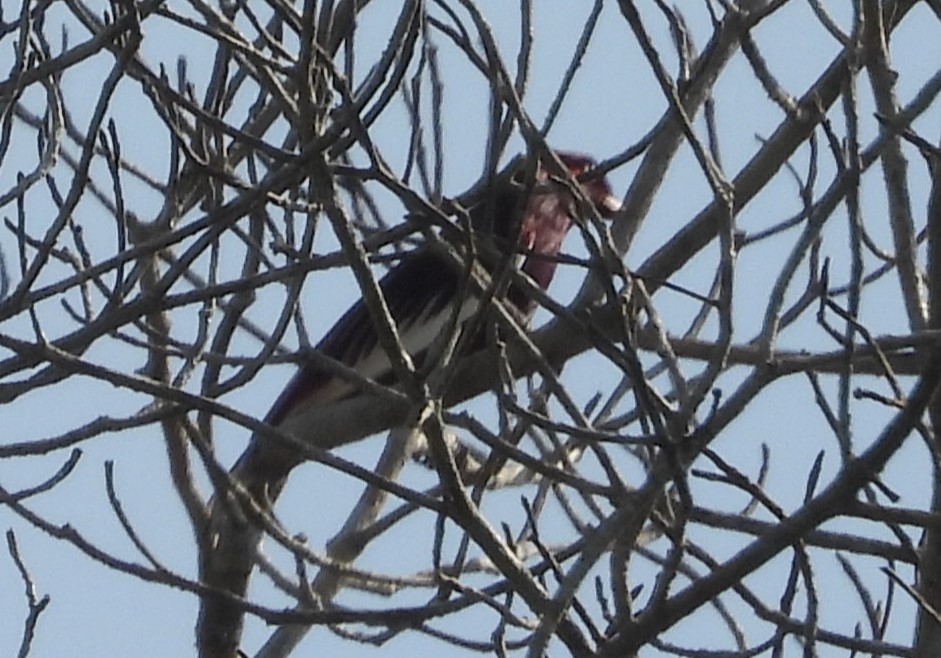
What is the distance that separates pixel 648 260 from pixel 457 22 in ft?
1.85

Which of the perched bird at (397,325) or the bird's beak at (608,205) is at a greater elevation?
the bird's beak at (608,205)

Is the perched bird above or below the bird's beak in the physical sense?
below

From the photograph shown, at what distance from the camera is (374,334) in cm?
448

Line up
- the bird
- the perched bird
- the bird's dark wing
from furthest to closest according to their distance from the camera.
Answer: the bird's dark wing, the bird, the perched bird

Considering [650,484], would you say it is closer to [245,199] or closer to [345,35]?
[245,199]

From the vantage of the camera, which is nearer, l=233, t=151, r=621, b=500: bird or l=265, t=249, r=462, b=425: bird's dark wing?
l=233, t=151, r=621, b=500: bird

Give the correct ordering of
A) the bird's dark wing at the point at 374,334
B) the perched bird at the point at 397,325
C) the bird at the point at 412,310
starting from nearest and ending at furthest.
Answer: the perched bird at the point at 397,325 < the bird at the point at 412,310 < the bird's dark wing at the point at 374,334

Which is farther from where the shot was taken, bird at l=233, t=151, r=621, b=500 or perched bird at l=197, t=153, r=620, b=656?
bird at l=233, t=151, r=621, b=500

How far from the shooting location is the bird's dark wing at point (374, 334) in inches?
175

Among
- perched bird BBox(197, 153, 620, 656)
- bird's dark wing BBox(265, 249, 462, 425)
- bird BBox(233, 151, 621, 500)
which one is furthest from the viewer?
bird's dark wing BBox(265, 249, 462, 425)

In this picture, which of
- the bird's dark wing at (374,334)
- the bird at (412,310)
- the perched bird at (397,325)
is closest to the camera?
the perched bird at (397,325)

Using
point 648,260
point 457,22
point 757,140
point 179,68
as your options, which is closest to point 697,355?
point 648,260

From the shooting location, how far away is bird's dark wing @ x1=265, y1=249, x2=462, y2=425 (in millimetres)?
4449

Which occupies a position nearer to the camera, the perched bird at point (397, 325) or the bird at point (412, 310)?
the perched bird at point (397, 325)
